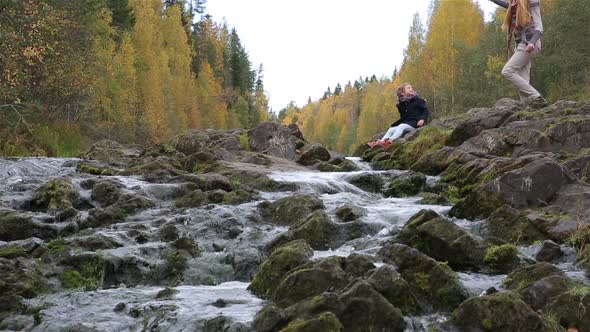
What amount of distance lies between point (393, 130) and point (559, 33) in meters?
17.8

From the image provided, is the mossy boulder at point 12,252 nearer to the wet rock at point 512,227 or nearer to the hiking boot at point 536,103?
the wet rock at point 512,227

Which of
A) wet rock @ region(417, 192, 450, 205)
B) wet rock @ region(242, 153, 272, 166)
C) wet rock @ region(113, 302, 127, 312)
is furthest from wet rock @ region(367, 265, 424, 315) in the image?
wet rock @ region(242, 153, 272, 166)

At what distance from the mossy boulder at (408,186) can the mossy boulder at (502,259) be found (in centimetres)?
543

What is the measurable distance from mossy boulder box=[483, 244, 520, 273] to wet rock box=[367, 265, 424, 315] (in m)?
1.69

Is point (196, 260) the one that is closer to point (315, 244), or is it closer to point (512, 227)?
point (315, 244)

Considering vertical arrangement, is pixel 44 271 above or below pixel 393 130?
below

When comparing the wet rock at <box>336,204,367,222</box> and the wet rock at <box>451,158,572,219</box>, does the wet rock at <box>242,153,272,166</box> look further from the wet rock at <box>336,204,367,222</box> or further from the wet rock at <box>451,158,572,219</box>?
the wet rock at <box>451,158,572,219</box>

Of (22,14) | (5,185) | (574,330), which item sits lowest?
(574,330)

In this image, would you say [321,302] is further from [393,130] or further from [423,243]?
[393,130]

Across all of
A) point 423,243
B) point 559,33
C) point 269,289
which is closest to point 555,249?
point 423,243

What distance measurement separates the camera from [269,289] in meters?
6.50

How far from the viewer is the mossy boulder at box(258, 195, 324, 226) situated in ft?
33.7

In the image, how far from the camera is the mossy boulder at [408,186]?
41.8ft

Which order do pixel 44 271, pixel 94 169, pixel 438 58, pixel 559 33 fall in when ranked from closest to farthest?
pixel 44 271 → pixel 94 169 → pixel 559 33 → pixel 438 58
